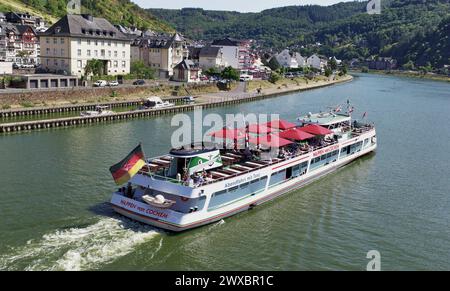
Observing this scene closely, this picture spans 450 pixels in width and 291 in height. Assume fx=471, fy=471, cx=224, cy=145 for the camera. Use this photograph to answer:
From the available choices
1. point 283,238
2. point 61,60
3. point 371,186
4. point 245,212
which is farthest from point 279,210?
point 61,60

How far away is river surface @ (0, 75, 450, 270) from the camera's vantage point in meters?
Answer: 21.8

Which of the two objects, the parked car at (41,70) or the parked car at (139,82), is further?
the parked car at (139,82)

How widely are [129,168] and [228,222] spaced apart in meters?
6.50

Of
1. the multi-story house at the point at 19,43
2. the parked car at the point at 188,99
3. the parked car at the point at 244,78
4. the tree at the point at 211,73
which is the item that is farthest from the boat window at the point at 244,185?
the multi-story house at the point at 19,43

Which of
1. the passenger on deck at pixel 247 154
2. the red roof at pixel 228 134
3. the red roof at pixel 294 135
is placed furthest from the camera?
the red roof at pixel 294 135

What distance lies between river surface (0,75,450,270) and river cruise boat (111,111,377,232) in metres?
0.75

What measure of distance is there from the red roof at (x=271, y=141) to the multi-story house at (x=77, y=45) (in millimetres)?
50474

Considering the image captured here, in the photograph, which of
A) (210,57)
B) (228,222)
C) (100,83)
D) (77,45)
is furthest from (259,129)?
(210,57)

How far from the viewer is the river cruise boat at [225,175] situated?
24500 millimetres

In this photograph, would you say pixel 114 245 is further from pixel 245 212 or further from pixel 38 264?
pixel 245 212

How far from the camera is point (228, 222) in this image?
26.5 m

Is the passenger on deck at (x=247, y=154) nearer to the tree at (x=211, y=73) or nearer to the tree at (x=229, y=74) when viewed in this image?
the tree at (x=229, y=74)

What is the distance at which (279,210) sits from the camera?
95.5ft
